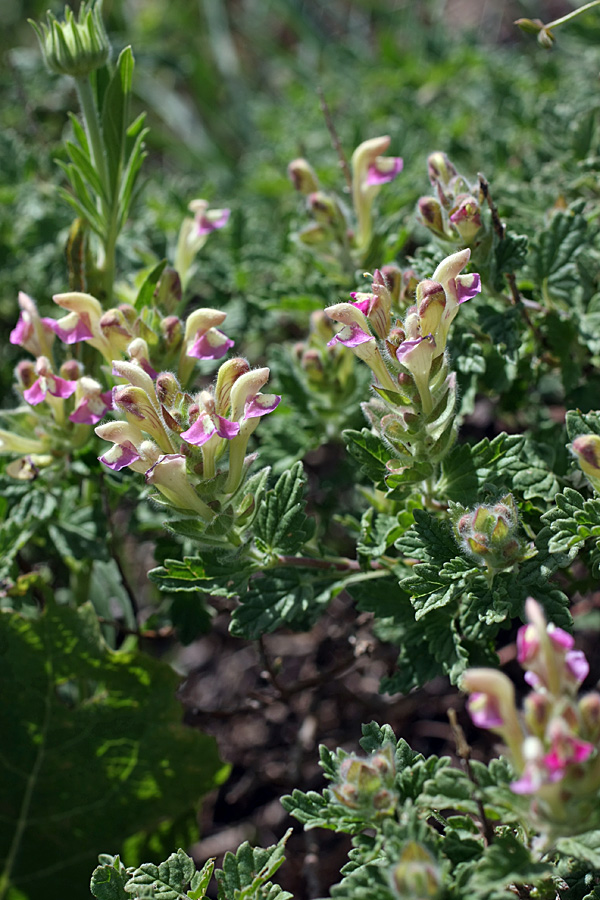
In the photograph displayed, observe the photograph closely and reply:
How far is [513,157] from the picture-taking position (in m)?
2.64

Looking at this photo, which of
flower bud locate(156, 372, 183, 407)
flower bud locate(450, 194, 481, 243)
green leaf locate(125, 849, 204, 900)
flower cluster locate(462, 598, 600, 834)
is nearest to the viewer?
flower cluster locate(462, 598, 600, 834)

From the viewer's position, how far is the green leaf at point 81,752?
1.83 metres

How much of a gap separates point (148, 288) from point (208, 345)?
25cm

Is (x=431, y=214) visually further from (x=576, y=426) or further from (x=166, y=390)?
(x=166, y=390)

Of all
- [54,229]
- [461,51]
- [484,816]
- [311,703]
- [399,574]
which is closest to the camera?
[484,816]

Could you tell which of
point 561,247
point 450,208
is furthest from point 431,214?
point 561,247

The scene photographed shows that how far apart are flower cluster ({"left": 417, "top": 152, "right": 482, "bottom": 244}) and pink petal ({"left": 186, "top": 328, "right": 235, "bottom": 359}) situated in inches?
18.2

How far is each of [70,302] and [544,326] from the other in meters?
1.03

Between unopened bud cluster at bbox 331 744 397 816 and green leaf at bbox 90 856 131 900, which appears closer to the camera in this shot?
unopened bud cluster at bbox 331 744 397 816

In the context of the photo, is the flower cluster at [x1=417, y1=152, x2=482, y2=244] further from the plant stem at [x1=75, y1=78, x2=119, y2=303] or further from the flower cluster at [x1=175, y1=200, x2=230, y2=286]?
the plant stem at [x1=75, y1=78, x2=119, y2=303]

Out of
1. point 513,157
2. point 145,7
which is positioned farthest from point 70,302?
point 145,7

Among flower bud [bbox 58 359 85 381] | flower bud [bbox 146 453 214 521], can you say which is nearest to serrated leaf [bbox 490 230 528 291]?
flower bud [bbox 146 453 214 521]

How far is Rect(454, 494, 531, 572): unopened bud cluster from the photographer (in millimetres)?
1242

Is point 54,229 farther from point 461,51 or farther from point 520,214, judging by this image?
point 461,51
